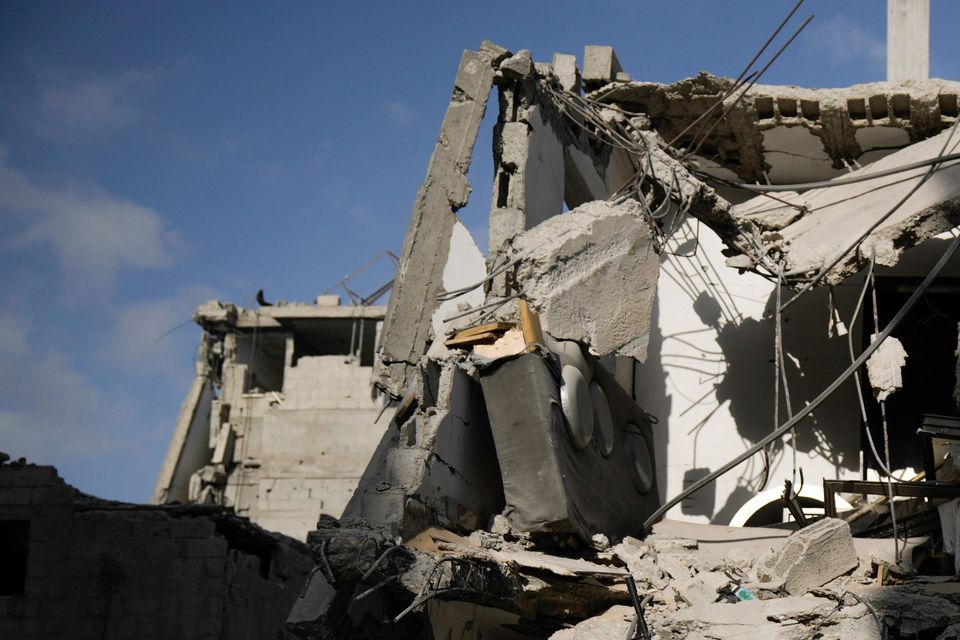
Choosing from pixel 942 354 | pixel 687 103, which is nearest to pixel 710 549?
pixel 942 354

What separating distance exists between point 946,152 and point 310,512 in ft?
64.2

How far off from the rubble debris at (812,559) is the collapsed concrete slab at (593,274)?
2.14 meters

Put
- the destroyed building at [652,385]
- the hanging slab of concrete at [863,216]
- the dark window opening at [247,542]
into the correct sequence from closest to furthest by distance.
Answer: the destroyed building at [652,385]
the hanging slab of concrete at [863,216]
the dark window opening at [247,542]

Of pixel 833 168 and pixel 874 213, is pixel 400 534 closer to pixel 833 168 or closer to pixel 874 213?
pixel 874 213

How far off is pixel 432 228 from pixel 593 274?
4.58 feet

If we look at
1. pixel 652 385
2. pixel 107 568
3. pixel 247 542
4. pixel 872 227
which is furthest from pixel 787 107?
pixel 107 568

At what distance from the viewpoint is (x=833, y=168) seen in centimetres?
1548

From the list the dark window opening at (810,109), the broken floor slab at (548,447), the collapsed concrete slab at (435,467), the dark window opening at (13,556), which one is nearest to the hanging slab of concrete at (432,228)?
the collapsed concrete slab at (435,467)

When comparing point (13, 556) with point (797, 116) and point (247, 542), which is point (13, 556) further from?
point (797, 116)

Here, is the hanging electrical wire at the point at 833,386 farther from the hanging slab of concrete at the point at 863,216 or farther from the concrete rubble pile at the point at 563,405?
the hanging slab of concrete at the point at 863,216

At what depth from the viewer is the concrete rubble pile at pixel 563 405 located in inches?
368

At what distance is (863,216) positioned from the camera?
12.8 metres

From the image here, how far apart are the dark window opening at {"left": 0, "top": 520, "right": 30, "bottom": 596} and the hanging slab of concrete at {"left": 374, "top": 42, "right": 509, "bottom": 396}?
7781mm

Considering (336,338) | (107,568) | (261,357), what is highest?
(336,338)
